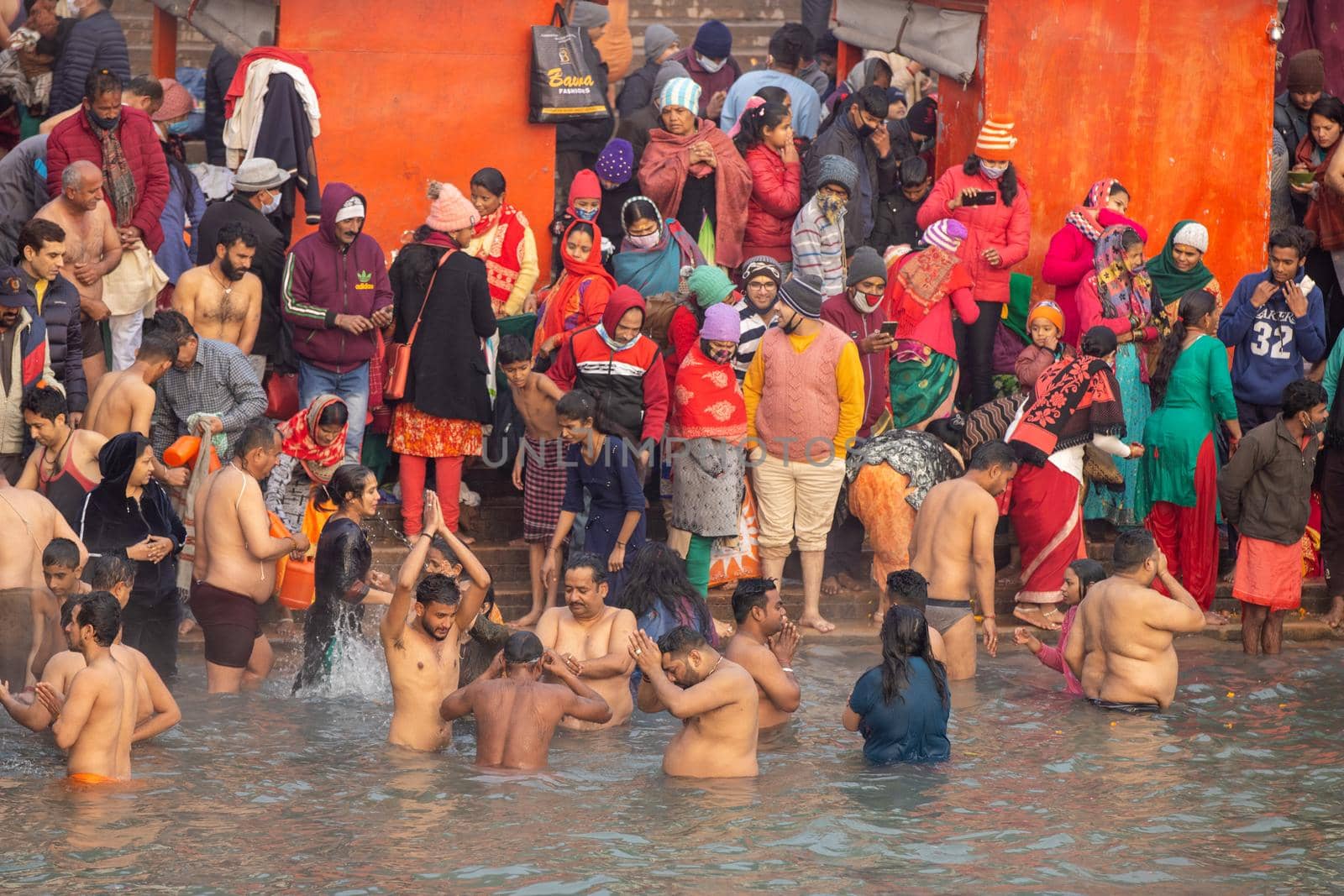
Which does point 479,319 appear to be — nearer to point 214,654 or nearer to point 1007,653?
point 214,654

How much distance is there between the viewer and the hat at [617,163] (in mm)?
13195

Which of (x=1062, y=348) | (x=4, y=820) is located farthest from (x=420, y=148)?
(x=4, y=820)

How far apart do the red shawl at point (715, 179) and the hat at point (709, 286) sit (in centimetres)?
108

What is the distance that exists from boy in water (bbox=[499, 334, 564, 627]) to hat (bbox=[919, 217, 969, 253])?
2.87 meters

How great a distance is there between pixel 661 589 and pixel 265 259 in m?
3.72

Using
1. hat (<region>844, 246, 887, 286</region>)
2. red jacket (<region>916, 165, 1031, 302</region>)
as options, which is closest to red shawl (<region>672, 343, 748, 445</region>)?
hat (<region>844, 246, 887, 286</region>)

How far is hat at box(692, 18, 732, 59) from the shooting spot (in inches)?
604

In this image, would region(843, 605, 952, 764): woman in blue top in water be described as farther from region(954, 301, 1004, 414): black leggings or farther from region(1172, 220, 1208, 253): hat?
region(1172, 220, 1208, 253): hat

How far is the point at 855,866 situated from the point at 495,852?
1514 mm

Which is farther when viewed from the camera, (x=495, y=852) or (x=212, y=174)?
(x=212, y=174)

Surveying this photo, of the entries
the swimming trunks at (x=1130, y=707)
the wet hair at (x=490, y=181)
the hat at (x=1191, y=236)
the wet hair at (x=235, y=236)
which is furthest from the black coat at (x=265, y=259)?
the hat at (x=1191, y=236)

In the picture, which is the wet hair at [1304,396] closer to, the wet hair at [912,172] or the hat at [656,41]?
the wet hair at [912,172]

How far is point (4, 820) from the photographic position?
26.8 ft

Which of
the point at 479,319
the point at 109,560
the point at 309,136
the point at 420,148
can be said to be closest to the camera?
the point at 109,560
